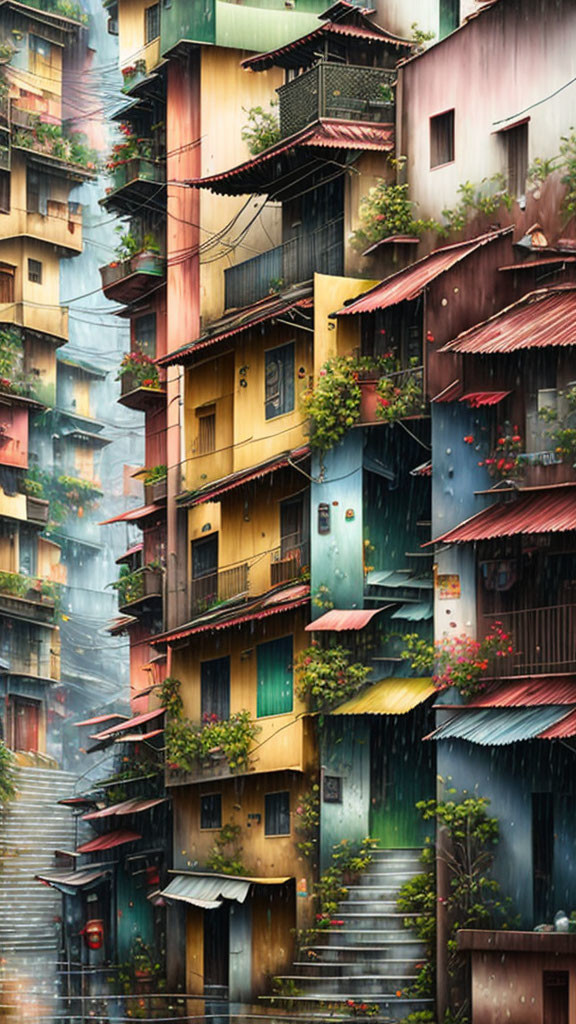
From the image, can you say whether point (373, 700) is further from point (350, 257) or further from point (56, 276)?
point (56, 276)

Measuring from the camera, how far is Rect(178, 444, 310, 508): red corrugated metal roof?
139 feet

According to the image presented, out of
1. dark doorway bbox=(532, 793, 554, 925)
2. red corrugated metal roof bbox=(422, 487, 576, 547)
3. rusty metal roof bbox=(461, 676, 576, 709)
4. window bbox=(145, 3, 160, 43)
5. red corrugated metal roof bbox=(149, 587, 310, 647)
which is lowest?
dark doorway bbox=(532, 793, 554, 925)

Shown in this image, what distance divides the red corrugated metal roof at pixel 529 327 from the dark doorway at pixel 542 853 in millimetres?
7810

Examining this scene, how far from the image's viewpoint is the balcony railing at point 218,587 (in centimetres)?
4562

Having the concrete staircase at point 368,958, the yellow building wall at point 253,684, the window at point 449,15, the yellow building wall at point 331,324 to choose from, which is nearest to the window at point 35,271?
the yellow building wall at point 253,684

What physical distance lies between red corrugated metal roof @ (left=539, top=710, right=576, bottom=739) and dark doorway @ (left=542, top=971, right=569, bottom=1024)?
12.4 feet

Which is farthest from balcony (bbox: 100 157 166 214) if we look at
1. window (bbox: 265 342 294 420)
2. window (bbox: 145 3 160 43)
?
window (bbox: 265 342 294 420)

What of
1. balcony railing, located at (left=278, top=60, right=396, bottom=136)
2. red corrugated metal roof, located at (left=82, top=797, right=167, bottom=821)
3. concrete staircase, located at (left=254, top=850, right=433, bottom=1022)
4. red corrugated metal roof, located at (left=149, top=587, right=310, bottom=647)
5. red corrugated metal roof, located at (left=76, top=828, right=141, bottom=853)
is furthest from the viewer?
red corrugated metal roof, located at (left=76, top=828, right=141, bottom=853)

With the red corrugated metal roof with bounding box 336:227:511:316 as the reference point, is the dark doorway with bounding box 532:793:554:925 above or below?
below

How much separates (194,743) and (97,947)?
10216 millimetres

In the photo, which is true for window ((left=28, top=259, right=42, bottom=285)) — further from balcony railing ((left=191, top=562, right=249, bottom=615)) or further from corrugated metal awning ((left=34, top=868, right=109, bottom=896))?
balcony railing ((left=191, top=562, right=249, bottom=615))

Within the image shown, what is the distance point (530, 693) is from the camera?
35.1m

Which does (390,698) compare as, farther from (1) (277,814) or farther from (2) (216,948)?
(2) (216,948)

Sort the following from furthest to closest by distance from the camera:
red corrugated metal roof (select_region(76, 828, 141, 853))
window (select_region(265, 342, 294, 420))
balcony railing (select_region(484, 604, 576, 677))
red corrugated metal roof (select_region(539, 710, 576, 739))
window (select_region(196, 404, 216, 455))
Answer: red corrugated metal roof (select_region(76, 828, 141, 853))
window (select_region(196, 404, 216, 455))
window (select_region(265, 342, 294, 420))
balcony railing (select_region(484, 604, 576, 677))
red corrugated metal roof (select_region(539, 710, 576, 739))
